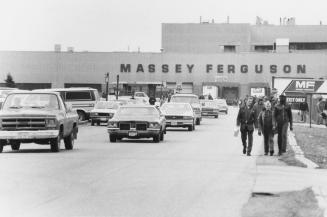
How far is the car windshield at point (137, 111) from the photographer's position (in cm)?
3019

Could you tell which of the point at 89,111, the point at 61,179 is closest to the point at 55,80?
the point at 89,111

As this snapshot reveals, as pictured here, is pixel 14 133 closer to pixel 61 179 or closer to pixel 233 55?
pixel 61 179

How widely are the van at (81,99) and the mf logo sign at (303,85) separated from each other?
11798 millimetres

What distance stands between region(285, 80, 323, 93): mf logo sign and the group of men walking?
2221 cm

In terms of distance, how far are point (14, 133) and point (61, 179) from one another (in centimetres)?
730

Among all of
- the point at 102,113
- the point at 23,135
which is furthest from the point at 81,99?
the point at 23,135

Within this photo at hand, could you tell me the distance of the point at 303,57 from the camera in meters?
127

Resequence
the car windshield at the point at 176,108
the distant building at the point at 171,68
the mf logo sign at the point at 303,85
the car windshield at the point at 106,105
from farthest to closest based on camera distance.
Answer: the distant building at the point at 171,68 < the car windshield at the point at 106,105 < the mf logo sign at the point at 303,85 < the car windshield at the point at 176,108

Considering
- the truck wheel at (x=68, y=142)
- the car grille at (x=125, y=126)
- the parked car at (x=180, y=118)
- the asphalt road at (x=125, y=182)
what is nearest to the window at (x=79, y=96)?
the parked car at (x=180, y=118)

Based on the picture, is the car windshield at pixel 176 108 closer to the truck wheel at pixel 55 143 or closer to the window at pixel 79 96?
the window at pixel 79 96

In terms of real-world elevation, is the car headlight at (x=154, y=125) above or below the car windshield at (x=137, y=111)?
below

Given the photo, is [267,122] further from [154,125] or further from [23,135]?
[23,135]

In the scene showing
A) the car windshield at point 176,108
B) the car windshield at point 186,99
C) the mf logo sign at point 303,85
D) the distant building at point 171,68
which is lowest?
the car windshield at point 176,108

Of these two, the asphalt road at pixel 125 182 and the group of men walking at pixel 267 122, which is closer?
the asphalt road at pixel 125 182
